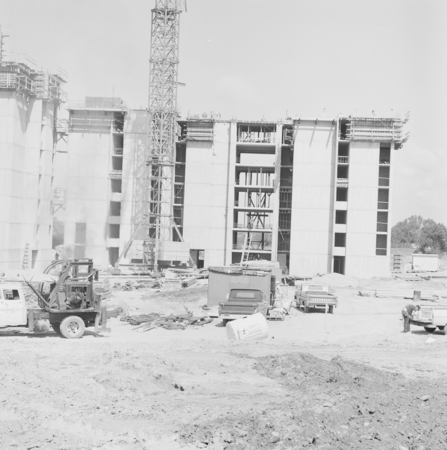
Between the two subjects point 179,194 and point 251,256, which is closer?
point 179,194

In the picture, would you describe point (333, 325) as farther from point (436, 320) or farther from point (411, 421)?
point (411, 421)

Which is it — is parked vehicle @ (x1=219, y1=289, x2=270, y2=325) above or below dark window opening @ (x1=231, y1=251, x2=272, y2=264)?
below

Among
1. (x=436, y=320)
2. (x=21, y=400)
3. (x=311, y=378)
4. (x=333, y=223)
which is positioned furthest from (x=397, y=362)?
(x=333, y=223)

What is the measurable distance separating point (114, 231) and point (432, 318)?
47.7 metres

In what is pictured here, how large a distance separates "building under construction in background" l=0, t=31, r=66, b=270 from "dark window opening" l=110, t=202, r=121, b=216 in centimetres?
634

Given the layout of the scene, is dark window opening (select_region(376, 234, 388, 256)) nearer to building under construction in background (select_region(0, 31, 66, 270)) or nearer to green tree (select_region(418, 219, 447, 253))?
building under construction in background (select_region(0, 31, 66, 270))

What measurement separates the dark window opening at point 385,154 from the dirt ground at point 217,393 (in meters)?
46.1

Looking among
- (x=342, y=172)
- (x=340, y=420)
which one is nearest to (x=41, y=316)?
(x=340, y=420)

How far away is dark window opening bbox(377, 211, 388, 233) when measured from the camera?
217 feet

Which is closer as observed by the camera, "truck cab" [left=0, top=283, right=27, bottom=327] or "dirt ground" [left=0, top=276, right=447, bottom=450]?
"dirt ground" [left=0, top=276, right=447, bottom=450]

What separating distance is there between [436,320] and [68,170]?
48370 millimetres

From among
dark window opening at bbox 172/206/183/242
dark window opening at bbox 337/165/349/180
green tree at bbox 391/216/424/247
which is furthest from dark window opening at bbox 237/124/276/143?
green tree at bbox 391/216/424/247

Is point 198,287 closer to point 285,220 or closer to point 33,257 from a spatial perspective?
point 33,257

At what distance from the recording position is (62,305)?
2197 cm
